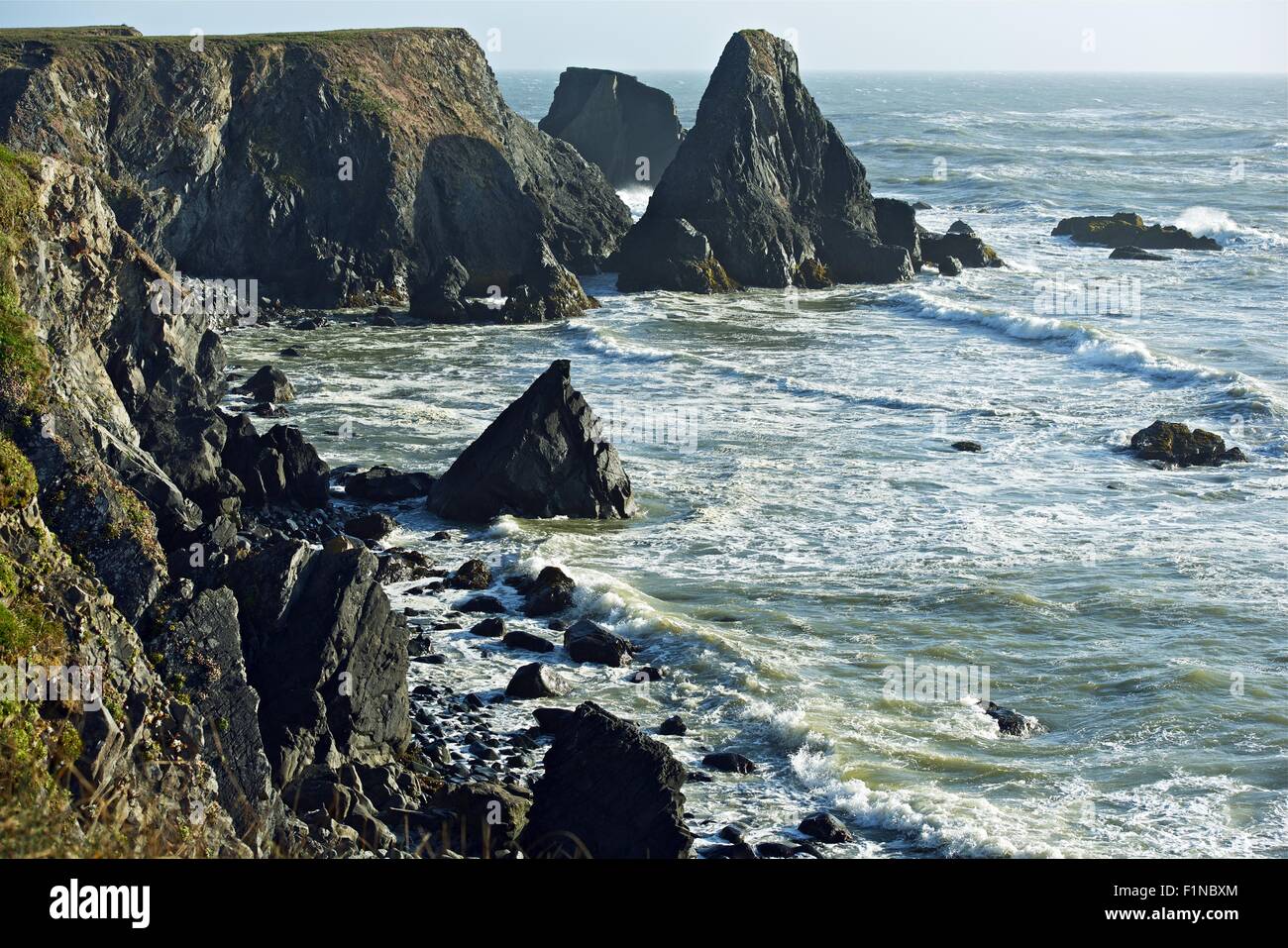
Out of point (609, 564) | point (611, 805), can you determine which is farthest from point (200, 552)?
point (609, 564)

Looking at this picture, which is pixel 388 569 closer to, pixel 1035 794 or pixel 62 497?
pixel 62 497

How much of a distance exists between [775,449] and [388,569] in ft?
46.8

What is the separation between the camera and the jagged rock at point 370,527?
95.9 ft

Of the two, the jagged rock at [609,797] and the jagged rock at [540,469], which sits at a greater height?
the jagged rock at [540,469]

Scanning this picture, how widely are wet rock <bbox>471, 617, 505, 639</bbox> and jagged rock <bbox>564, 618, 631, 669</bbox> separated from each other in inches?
50.4

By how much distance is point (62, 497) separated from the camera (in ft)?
54.0

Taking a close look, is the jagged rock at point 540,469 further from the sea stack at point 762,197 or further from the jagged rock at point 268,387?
the sea stack at point 762,197

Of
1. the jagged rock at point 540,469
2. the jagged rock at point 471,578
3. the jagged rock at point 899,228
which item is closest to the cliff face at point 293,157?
the jagged rock at point 899,228

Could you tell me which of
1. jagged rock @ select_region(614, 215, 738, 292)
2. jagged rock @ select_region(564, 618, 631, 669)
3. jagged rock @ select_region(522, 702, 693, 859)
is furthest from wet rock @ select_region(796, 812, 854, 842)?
jagged rock @ select_region(614, 215, 738, 292)

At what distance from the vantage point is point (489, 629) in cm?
2433

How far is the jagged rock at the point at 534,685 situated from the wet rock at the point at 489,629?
100 inches

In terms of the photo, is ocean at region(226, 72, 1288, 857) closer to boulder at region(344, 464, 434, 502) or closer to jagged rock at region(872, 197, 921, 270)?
boulder at region(344, 464, 434, 502)

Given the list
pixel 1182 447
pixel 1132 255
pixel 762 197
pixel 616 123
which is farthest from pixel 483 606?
pixel 616 123
